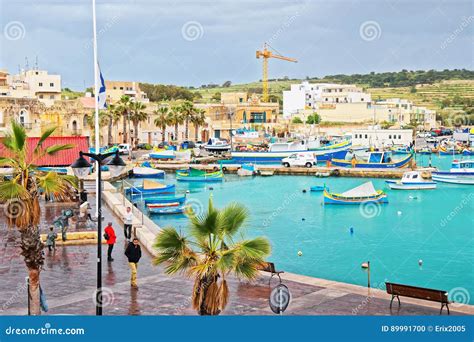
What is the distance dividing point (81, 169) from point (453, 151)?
71.2 meters

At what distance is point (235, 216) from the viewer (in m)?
9.66

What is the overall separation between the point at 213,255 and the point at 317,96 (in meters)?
122

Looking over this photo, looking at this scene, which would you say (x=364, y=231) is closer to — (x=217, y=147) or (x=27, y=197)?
(x=27, y=197)

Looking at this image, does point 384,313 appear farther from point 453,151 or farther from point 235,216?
point 453,151

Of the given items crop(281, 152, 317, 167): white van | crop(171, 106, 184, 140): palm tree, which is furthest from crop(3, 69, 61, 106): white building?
crop(281, 152, 317, 167): white van

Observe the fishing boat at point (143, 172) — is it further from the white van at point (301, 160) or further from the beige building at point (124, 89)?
the beige building at point (124, 89)

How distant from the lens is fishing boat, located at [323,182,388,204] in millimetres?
37500

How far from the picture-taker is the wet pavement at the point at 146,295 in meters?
11.3

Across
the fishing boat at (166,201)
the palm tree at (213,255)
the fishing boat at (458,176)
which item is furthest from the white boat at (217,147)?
the palm tree at (213,255)

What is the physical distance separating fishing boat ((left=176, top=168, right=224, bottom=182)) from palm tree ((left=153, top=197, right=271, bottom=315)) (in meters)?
41.3

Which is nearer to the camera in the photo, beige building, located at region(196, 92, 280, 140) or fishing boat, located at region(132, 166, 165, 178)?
fishing boat, located at region(132, 166, 165, 178)

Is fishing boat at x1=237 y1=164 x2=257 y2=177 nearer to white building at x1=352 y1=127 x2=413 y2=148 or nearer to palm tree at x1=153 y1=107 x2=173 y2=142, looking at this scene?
palm tree at x1=153 y1=107 x2=173 y2=142

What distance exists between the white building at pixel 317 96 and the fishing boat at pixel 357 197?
278 feet

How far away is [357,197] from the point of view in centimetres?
3778
